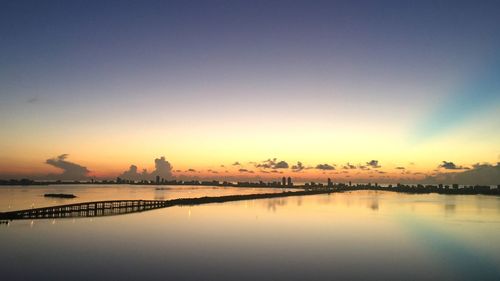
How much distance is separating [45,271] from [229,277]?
43.1 ft

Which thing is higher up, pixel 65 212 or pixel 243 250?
pixel 65 212

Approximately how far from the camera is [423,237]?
4444 cm

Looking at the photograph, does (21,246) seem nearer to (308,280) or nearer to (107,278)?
(107,278)

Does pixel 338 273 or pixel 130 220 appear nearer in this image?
pixel 338 273

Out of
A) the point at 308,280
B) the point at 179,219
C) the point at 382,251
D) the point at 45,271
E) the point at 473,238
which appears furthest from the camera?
the point at 179,219

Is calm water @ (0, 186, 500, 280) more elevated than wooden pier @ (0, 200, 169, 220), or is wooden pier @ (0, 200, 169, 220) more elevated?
wooden pier @ (0, 200, 169, 220)

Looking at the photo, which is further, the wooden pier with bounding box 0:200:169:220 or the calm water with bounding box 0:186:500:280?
the wooden pier with bounding box 0:200:169:220

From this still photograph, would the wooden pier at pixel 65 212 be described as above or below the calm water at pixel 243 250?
above

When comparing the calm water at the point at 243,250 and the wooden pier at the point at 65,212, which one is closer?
the calm water at the point at 243,250

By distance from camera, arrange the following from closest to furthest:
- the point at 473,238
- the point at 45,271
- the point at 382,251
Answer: the point at 45,271, the point at 382,251, the point at 473,238

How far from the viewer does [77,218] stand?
189 feet

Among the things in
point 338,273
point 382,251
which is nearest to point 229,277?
point 338,273

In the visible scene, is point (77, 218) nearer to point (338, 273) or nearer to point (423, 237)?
point (338, 273)

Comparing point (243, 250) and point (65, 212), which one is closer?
point (243, 250)
